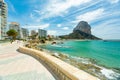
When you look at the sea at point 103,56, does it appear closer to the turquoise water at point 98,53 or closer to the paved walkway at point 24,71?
the turquoise water at point 98,53

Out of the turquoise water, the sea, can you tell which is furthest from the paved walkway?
the turquoise water

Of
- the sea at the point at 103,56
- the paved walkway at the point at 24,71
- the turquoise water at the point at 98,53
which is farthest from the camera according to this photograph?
the turquoise water at the point at 98,53

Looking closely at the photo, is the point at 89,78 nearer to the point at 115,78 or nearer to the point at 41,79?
the point at 41,79

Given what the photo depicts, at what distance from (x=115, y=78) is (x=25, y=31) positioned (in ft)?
539

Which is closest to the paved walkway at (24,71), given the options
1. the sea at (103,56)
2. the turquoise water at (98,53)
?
the sea at (103,56)

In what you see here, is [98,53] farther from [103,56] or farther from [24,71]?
[24,71]

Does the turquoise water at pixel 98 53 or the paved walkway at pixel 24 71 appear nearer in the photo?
the paved walkway at pixel 24 71

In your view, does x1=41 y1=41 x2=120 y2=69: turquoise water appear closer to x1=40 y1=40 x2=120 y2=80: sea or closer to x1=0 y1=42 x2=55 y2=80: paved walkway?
x1=40 y1=40 x2=120 y2=80: sea

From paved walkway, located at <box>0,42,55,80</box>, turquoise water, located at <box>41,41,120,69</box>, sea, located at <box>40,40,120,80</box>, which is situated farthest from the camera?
turquoise water, located at <box>41,41,120,69</box>

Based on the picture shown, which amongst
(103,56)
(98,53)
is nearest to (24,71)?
(103,56)

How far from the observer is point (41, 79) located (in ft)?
17.5

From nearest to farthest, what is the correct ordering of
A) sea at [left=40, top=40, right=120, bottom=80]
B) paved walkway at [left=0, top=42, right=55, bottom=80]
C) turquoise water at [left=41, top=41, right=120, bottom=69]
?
paved walkway at [left=0, top=42, right=55, bottom=80] < sea at [left=40, top=40, right=120, bottom=80] < turquoise water at [left=41, top=41, right=120, bottom=69]

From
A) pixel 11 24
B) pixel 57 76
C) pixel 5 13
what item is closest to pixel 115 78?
pixel 57 76

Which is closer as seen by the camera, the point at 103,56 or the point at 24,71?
the point at 24,71
